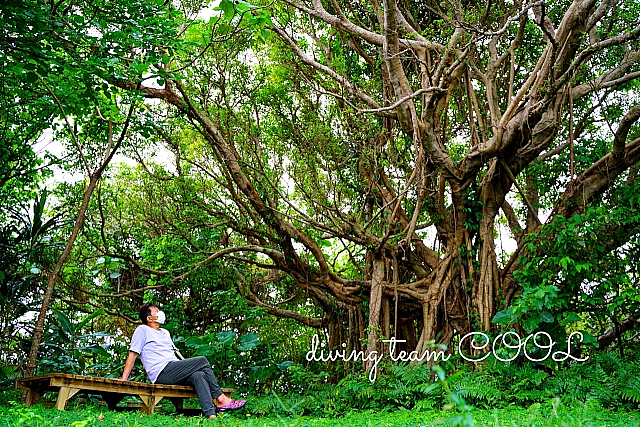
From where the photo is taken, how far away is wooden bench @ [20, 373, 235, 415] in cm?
455

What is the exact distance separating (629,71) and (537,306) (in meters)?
3.26

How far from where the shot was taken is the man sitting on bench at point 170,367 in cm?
522

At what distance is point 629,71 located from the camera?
6.91 metres

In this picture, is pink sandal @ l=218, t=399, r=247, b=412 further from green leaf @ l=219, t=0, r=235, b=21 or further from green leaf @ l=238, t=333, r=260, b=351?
green leaf @ l=219, t=0, r=235, b=21

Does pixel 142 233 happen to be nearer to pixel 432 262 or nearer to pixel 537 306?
pixel 432 262

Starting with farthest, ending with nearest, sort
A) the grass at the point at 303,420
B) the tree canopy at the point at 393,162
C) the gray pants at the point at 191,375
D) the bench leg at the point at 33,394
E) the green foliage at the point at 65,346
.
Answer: the green foliage at the point at 65,346
the tree canopy at the point at 393,162
the gray pants at the point at 191,375
the bench leg at the point at 33,394
the grass at the point at 303,420

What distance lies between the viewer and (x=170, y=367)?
538 centimetres

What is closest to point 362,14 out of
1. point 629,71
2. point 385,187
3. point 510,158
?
point 385,187

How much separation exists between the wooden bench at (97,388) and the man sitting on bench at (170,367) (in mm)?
156

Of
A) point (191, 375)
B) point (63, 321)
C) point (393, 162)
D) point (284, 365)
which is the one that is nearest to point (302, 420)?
point (191, 375)

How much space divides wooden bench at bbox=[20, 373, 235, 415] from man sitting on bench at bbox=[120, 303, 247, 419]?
0.16m

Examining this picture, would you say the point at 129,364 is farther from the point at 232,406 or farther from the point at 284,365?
the point at 284,365

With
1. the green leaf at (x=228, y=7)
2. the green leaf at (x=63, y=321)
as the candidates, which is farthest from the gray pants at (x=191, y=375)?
the green leaf at (x=228, y=7)

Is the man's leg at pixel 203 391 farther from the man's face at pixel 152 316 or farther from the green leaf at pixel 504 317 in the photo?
the green leaf at pixel 504 317
